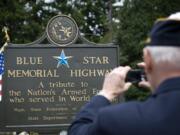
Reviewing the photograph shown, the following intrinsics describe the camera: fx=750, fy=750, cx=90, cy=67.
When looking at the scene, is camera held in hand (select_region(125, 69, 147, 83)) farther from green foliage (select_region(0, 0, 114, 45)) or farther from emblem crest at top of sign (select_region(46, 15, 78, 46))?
green foliage (select_region(0, 0, 114, 45))

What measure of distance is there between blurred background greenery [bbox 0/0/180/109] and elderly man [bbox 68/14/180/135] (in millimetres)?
26963

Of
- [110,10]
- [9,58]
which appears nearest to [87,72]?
[9,58]

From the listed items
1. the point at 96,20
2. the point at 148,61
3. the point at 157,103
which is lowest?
the point at 96,20

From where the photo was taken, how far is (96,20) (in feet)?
153

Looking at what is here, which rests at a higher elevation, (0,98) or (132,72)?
(132,72)

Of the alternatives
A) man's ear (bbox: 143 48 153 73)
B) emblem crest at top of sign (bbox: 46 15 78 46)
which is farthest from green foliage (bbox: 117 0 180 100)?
man's ear (bbox: 143 48 153 73)

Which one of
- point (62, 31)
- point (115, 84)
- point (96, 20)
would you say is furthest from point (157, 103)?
point (96, 20)

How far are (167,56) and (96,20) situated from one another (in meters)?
43.4

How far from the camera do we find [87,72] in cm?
1225

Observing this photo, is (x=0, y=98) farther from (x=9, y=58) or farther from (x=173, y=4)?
(x=173, y=4)

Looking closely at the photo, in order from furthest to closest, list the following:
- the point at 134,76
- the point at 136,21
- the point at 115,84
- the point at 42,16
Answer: the point at 42,16, the point at 136,21, the point at 134,76, the point at 115,84

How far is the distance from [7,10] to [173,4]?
9312 mm

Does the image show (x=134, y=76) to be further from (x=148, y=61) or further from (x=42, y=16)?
(x=42, y=16)

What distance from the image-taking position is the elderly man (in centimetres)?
320
